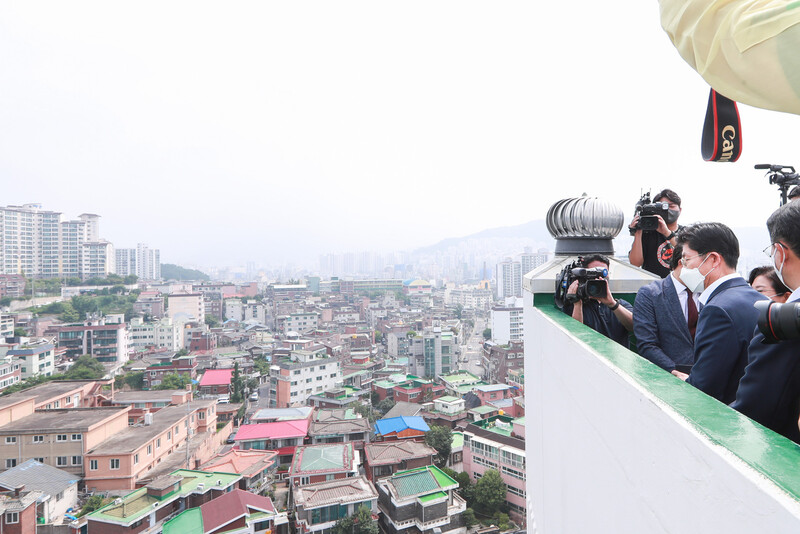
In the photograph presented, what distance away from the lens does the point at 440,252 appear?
384 feet

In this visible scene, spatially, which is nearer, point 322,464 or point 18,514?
point 18,514

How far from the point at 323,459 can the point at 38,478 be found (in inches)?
193

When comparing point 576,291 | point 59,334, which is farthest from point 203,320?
point 576,291

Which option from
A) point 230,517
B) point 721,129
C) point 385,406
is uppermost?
point 721,129

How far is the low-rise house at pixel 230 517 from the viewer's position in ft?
21.5

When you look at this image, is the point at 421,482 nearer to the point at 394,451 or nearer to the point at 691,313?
the point at 394,451

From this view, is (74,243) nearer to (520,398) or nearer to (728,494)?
(520,398)

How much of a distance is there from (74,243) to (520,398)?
33729 mm

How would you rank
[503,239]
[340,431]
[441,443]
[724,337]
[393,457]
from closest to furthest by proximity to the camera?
[724,337]
[393,457]
[441,443]
[340,431]
[503,239]

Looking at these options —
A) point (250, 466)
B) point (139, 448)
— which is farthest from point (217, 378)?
point (250, 466)

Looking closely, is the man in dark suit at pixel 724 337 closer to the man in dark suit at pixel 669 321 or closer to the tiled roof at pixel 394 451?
the man in dark suit at pixel 669 321

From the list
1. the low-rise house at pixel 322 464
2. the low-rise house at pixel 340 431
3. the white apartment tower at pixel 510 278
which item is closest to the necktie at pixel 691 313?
the low-rise house at pixel 322 464

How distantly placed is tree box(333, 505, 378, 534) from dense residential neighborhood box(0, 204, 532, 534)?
33 mm

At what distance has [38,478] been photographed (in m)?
7.91
